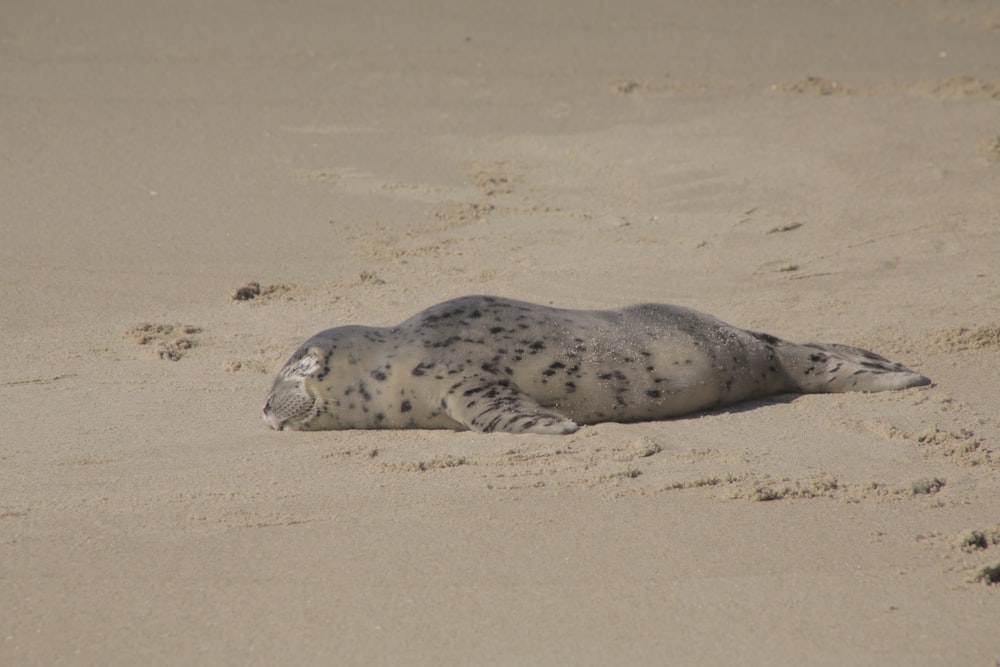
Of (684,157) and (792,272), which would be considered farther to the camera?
(684,157)

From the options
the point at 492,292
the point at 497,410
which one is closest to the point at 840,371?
the point at 497,410

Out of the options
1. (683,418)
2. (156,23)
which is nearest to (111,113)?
(156,23)

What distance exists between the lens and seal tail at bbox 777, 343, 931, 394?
5.02 meters

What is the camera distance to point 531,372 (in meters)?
4.79

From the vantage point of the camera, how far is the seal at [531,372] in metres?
4.71

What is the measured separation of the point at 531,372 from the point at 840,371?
135 cm

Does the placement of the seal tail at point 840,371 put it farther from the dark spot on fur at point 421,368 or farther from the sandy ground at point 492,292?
the dark spot on fur at point 421,368

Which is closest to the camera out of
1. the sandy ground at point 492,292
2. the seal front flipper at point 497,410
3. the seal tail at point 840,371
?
the sandy ground at point 492,292

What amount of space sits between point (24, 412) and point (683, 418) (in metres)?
2.69

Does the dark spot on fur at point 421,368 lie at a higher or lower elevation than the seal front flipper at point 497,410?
higher

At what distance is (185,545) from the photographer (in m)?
3.60

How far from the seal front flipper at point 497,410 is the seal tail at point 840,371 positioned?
3.64ft

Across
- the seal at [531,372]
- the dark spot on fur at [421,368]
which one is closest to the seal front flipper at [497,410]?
the seal at [531,372]

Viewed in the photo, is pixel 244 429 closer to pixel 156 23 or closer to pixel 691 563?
pixel 691 563
